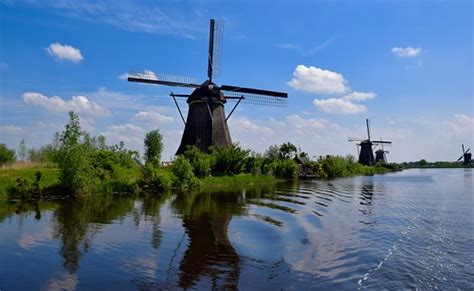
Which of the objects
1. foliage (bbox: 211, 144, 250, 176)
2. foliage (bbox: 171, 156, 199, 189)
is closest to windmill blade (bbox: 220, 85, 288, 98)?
foliage (bbox: 211, 144, 250, 176)

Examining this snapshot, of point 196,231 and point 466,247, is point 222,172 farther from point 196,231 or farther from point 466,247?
point 466,247

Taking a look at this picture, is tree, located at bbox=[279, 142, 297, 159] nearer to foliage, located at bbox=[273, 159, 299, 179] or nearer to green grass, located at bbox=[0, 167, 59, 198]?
foliage, located at bbox=[273, 159, 299, 179]

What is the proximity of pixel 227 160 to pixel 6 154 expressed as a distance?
17.6m

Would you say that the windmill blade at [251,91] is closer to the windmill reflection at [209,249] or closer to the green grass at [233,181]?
the green grass at [233,181]

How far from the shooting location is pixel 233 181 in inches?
1219

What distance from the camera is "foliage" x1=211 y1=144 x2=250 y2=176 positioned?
3200 cm

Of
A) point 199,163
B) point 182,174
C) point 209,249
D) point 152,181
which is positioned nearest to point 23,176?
point 152,181

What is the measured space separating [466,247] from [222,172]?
2376 cm

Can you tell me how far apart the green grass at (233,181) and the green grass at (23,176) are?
10450 millimetres

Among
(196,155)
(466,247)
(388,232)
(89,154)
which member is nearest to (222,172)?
(196,155)

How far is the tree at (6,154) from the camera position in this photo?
90.8 feet

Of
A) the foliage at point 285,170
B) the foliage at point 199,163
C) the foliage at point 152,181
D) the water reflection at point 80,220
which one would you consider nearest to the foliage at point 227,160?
the foliage at point 199,163

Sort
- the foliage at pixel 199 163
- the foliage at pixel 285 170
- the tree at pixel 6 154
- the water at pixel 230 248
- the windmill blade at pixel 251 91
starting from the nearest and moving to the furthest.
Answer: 1. the water at pixel 230 248
2. the tree at pixel 6 154
3. the foliage at pixel 199 163
4. the windmill blade at pixel 251 91
5. the foliage at pixel 285 170

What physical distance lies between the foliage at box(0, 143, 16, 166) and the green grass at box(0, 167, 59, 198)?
9761mm
